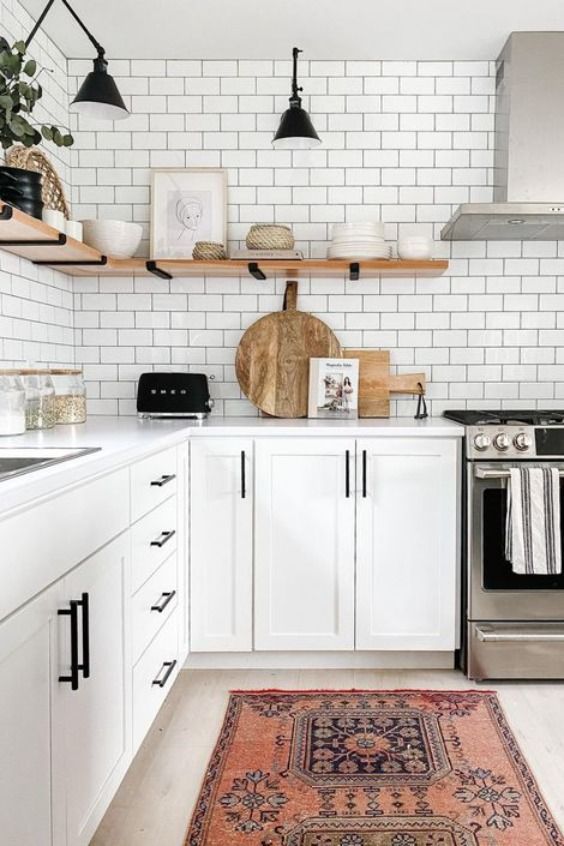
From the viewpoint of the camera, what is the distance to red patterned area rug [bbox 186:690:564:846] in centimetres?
204

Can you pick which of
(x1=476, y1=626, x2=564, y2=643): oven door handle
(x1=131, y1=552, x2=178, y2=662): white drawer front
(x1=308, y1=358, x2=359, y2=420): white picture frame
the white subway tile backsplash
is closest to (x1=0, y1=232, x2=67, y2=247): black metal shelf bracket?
the white subway tile backsplash

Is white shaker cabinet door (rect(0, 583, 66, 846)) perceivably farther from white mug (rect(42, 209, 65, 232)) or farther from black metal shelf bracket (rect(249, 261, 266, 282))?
black metal shelf bracket (rect(249, 261, 266, 282))

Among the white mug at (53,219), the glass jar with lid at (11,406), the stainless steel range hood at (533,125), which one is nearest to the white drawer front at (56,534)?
the glass jar with lid at (11,406)

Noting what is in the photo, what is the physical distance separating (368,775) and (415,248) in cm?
207

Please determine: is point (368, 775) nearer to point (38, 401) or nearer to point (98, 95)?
point (38, 401)

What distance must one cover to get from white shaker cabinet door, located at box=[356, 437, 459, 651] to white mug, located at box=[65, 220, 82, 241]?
132 centimetres

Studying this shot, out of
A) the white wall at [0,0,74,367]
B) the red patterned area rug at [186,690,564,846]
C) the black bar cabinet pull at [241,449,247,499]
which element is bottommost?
the red patterned area rug at [186,690,564,846]

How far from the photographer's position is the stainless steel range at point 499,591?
2.99m

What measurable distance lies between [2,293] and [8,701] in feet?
6.27

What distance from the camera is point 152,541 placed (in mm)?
2418

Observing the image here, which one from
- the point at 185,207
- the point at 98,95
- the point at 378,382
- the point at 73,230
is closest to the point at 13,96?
the point at 98,95

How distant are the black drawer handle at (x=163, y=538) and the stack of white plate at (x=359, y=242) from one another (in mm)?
1395

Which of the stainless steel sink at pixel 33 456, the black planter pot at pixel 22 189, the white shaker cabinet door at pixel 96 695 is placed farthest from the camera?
the black planter pot at pixel 22 189

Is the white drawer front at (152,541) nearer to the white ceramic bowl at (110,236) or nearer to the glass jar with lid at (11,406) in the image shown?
the glass jar with lid at (11,406)
